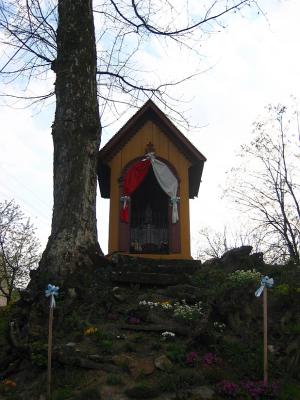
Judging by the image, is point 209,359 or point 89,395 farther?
point 209,359

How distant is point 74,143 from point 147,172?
14.1ft

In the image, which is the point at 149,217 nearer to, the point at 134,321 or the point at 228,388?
the point at 134,321

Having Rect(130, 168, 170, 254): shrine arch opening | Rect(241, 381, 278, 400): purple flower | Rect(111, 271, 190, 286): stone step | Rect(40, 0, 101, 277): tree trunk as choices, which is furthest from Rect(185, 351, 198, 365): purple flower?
Rect(130, 168, 170, 254): shrine arch opening

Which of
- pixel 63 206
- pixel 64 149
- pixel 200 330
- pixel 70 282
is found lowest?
pixel 200 330

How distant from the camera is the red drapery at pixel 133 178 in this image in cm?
1335

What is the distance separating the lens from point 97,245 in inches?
375

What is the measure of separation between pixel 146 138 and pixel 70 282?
6.71m

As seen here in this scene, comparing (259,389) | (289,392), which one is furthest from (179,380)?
(289,392)

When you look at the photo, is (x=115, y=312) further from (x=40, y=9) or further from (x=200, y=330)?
(x=40, y=9)

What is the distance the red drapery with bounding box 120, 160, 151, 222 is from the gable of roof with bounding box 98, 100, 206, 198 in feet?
2.57

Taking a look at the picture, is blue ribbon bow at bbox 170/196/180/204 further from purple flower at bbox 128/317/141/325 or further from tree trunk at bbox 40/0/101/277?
purple flower at bbox 128/317/141/325

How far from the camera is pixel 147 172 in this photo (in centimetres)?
1401

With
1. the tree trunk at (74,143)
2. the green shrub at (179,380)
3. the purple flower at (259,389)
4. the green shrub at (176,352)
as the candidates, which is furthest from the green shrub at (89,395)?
the tree trunk at (74,143)

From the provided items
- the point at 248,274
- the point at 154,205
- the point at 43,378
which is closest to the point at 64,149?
the point at 248,274
